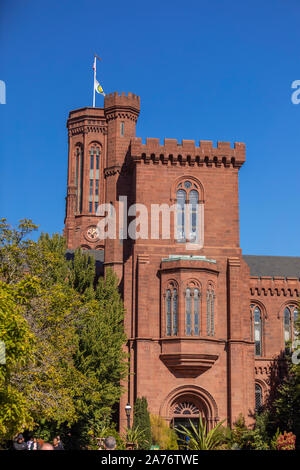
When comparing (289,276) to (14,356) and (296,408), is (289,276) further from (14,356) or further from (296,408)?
(14,356)

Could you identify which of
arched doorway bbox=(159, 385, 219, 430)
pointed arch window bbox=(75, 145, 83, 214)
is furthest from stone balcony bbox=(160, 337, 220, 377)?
pointed arch window bbox=(75, 145, 83, 214)

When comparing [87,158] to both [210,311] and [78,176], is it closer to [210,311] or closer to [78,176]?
[78,176]

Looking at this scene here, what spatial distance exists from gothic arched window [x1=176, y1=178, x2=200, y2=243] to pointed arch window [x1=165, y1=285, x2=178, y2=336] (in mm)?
3756

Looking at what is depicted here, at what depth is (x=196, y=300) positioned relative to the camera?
41.8 metres

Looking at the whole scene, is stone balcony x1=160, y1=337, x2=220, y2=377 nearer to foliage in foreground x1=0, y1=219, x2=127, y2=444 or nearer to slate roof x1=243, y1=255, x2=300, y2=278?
foliage in foreground x1=0, y1=219, x2=127, y2=444

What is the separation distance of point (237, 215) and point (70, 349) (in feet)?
50.0

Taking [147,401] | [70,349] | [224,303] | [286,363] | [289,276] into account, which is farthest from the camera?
[289,276]

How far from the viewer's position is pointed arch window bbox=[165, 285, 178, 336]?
41.6 m

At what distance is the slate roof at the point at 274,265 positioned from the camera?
53688 mm

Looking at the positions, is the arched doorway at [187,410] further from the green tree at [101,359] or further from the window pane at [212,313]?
the window pane at [212,313]

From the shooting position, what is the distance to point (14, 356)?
22516 mm

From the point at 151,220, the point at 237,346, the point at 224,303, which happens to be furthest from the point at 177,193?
the point at 237,346

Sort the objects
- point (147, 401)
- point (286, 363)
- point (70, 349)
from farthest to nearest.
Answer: point (286, 363)
point (147, 401)
point (70, 349)

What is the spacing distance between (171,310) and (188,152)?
10812 millimetres
